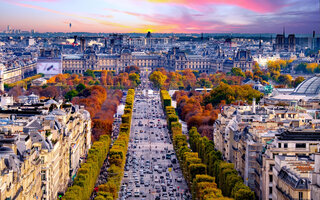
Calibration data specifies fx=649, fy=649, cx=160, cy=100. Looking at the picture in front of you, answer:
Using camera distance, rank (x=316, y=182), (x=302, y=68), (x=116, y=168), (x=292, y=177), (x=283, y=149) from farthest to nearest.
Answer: (x=302, y=68) → (x=116, y=168) → (x=283, y=149) → (x=292, y=177) → (x=316, y=182)

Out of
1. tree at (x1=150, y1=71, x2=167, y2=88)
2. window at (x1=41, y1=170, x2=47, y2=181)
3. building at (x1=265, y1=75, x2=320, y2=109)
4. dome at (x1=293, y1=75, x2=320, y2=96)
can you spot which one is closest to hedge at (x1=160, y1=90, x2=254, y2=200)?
window at (x1=41, y1=170, x2=47, y2=181)

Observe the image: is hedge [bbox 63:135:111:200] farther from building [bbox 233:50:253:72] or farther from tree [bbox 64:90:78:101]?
building [bbox 233:50:253:72]

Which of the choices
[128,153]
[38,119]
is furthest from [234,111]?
[38,119]

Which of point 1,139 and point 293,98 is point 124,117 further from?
point 1,139

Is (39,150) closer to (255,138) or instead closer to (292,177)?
(255,138)

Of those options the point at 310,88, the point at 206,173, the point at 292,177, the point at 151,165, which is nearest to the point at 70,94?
the point at 310,88

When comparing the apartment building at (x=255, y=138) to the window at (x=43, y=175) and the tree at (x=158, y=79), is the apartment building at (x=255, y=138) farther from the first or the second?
the tree at (x=158, y=79)

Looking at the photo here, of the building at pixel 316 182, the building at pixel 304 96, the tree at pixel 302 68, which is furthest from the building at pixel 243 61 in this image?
the building at pixel 316 182
